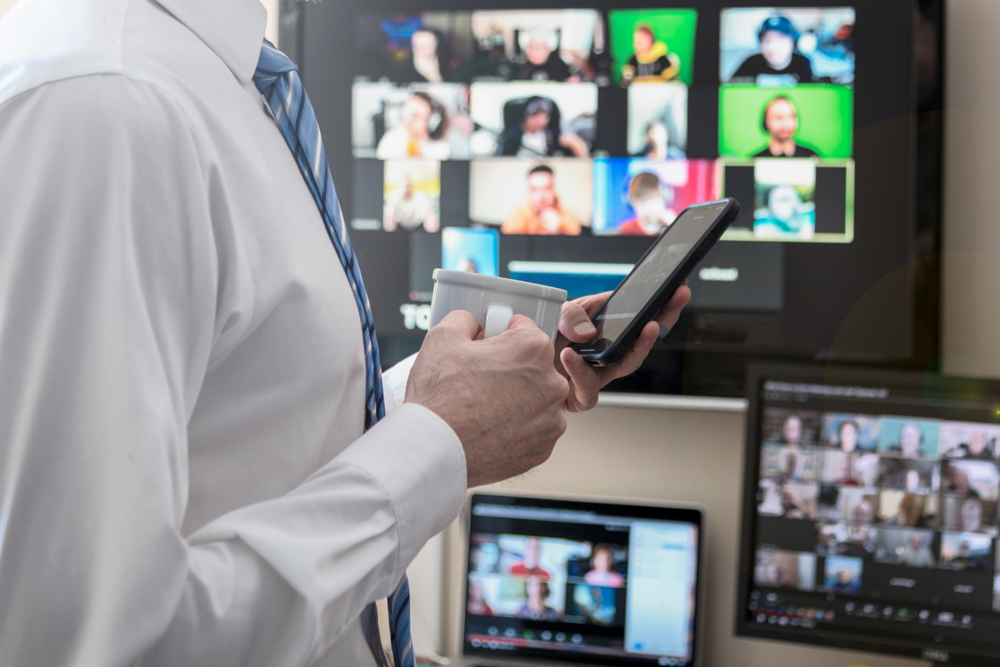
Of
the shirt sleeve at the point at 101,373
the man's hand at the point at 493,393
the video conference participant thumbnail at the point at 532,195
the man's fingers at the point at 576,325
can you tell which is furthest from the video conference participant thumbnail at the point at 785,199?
the shirt sleeve at the point at 101,373

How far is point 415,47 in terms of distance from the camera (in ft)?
3.96

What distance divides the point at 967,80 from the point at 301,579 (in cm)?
118

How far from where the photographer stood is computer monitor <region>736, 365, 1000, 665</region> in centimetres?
101

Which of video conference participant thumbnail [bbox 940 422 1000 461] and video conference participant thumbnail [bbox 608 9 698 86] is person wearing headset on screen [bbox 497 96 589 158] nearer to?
video conference participant thumbnail [bbox 608 9 698 86]

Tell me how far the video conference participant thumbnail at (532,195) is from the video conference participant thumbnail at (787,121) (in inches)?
8.7

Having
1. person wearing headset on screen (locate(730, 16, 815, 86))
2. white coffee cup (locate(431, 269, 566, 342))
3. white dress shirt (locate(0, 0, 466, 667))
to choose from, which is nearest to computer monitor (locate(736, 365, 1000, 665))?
person wearing headset on screen (locate(730, 16, 815, 86))

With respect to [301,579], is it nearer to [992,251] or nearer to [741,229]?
[741,229]

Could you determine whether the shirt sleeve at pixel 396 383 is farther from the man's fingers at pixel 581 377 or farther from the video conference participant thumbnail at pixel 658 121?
the video conference participant thumbnail at pixel 658 121

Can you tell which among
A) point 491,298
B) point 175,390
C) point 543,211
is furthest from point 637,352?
point 543,211

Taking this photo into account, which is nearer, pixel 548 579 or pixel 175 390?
pixel 175 390

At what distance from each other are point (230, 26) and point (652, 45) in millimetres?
784

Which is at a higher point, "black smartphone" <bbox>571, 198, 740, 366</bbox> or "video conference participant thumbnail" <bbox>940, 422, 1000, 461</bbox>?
"black smartphone" <bbox>571, 198, 740, 366</bbox>

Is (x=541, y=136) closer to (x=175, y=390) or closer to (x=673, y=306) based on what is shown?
(x=673, y=306)

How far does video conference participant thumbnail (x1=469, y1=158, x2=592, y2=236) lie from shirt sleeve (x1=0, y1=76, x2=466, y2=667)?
2.79 feet
